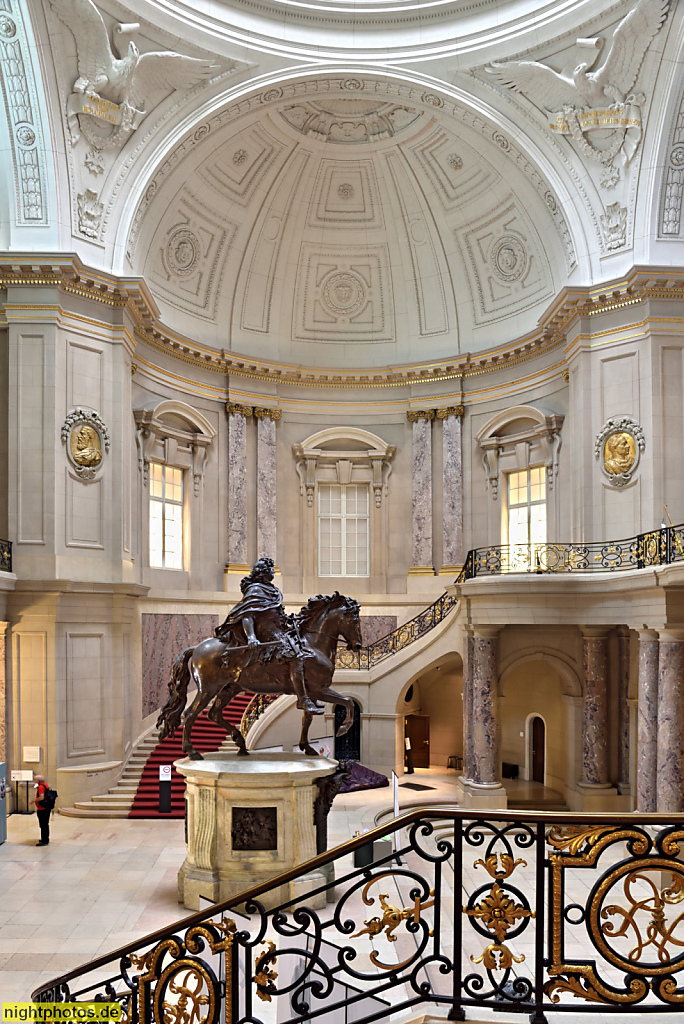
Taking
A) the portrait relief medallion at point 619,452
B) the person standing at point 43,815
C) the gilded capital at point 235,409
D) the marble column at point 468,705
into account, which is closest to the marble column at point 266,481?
the gilded capital at point 235,409

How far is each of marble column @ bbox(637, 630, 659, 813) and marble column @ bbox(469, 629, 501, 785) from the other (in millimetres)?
3416

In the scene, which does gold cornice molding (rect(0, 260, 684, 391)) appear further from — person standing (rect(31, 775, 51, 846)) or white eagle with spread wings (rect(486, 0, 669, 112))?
person standing (rect(31, 775, 51, 846))

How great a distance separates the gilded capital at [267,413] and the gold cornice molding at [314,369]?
34.4 inches

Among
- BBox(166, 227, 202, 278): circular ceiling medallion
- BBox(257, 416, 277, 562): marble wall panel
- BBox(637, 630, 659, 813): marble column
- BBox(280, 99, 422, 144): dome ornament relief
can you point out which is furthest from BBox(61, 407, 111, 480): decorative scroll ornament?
BBox(637, 630, 659, 813): marble column

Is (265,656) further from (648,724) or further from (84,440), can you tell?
(84,440)

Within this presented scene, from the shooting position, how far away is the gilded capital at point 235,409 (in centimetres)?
2341

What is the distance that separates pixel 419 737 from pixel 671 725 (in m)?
10.4

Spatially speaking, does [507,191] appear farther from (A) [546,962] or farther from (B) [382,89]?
(A) [546,962]

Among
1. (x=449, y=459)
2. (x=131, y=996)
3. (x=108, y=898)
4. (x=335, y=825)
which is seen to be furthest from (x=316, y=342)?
(x=131, y=996)

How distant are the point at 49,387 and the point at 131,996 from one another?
14.4 metres

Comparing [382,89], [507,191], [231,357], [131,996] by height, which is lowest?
[131,996]

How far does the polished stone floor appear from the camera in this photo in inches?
361

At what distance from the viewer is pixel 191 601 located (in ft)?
71.5

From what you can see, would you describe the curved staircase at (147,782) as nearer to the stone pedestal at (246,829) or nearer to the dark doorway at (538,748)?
the stone pedestal at (246,829)
